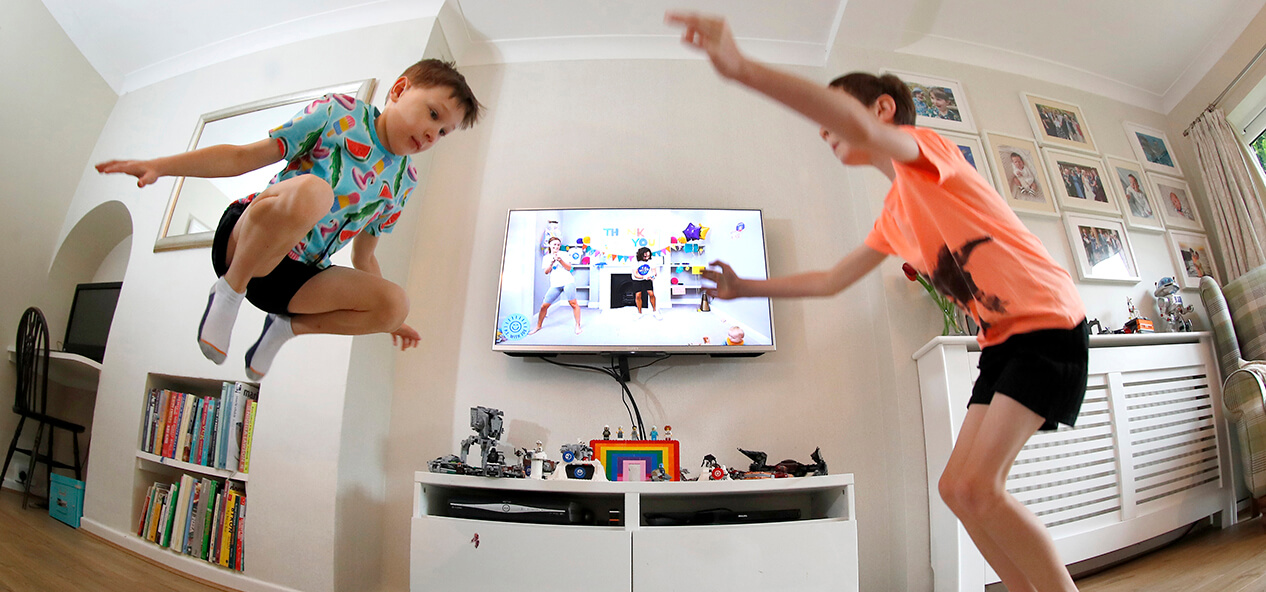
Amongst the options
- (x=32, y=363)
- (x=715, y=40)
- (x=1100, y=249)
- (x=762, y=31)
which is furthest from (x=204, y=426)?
(x=1100, y=249)

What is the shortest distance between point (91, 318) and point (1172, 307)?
3082 mm

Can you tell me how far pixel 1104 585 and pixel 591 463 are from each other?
1.49m

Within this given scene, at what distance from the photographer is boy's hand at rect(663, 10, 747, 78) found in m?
0.56

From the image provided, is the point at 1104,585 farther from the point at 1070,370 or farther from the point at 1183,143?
the point at 1183,143

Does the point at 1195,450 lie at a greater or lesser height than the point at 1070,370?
lesser

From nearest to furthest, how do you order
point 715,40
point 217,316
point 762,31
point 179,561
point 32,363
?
1. point 715,40
2. point 217,316
3. point 32,363
4. point 179,561
5. point 762,31

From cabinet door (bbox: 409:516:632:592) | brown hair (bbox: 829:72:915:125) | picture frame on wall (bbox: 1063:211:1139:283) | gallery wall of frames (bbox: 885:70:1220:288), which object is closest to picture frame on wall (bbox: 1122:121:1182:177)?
gallery wall of frames (bbox: 885:70:1220:288)

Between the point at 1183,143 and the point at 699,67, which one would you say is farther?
the point at 699,67

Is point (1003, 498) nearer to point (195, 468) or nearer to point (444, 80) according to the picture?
point (444, 80)

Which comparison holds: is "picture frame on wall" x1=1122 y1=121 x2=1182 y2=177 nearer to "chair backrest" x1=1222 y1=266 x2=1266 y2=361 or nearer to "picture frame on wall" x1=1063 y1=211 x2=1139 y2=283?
"picture frame on wall" x1=1063 y1=211 x2=1139 y2=283

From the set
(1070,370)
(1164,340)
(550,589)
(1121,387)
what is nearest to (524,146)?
(550,589)

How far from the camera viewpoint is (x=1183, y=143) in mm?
1702

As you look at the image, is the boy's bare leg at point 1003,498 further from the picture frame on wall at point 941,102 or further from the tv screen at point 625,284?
the picture frame on wall at point 941,102

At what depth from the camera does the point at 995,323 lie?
2.45ft
